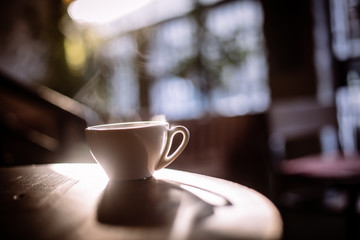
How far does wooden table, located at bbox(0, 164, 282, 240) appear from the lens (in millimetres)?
406

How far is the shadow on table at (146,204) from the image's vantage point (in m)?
0.45

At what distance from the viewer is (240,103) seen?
18.9 feet

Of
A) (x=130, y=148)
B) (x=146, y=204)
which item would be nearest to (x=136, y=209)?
(x=146, y=204)

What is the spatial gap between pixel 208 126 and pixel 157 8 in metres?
5.22

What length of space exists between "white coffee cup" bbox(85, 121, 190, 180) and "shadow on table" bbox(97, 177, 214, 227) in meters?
A: 0.03

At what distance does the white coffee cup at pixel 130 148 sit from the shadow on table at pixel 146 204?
0.03 m

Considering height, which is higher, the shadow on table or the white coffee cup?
the white coffee cup

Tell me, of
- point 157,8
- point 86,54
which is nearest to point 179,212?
point 86,54

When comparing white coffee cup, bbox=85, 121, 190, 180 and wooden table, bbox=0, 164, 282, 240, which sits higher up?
white coffee cup, bbox=85, 121, 190, 180

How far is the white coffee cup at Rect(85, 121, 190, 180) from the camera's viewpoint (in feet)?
2.13

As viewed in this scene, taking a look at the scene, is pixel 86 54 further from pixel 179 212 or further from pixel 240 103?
pixel 179 212

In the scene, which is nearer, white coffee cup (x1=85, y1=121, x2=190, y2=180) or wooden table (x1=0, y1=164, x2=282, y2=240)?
wooden table (x1=0, y1=164, x2=282, y2=240)

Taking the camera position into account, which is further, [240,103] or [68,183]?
[240,103]

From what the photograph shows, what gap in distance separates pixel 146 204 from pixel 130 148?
5.9 inches
